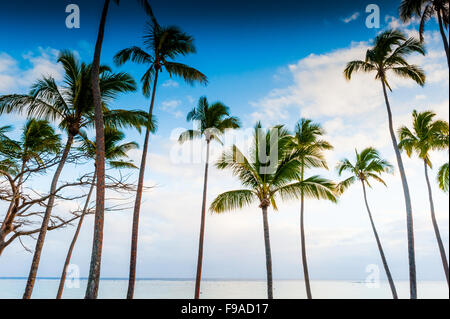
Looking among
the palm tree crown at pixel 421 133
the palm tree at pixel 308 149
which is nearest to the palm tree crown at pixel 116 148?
the palm tree at pixel 308 149

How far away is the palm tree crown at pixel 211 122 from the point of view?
15.4 meters

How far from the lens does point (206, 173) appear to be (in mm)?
14852

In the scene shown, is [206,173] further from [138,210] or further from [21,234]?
[21,234]

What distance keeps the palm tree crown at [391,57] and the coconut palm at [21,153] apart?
1281 cm

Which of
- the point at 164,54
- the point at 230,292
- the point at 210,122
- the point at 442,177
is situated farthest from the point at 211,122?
the point at 230,292

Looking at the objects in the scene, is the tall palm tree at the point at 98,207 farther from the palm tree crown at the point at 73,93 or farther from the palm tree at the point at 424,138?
the palm tree at the point at 424,138

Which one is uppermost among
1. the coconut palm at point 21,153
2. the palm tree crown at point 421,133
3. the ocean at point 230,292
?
the palm tree crown at point 421,133

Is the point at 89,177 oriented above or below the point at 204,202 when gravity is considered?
below

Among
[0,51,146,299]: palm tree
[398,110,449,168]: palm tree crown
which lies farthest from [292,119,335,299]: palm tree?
[0,51,146,299]: palm tree

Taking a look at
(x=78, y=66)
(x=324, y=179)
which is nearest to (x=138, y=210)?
(x=78, y=66)

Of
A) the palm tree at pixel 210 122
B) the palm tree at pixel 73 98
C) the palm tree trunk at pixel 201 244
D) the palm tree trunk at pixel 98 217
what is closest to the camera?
the palm tree trunk at pixel 98 217

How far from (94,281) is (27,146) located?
9588mm

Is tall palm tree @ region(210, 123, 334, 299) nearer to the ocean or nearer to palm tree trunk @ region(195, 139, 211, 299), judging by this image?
palm tree trunk @ region(195, 139, 211, 299)

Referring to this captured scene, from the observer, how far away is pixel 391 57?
39.7ft
